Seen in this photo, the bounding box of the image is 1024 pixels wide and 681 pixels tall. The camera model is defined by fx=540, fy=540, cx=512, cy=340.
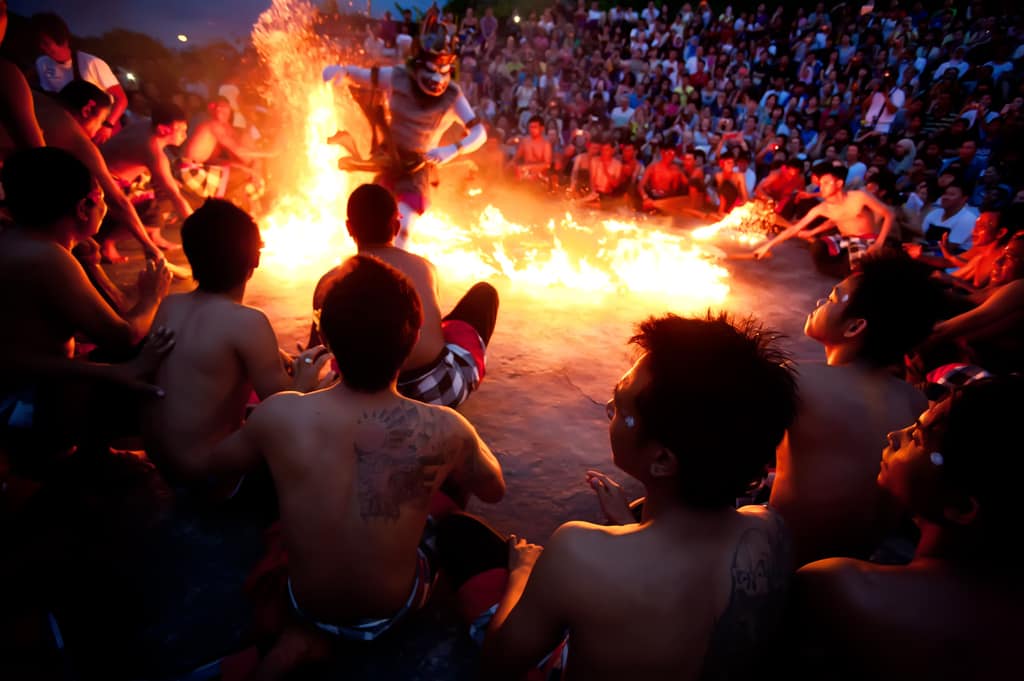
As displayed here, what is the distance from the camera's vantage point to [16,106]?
3359 mm

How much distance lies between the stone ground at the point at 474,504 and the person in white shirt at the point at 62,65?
7.30 ft

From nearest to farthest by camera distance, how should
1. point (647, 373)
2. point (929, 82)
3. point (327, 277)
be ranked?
point (647, 373), point (327, 277), point (929, 82)

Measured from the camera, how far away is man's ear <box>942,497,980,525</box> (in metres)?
1.17

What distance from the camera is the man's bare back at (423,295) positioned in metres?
2.85

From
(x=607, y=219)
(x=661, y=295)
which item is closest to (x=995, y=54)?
(x=607, y=219)

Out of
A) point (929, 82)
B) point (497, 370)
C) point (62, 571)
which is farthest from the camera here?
point (929, 82)

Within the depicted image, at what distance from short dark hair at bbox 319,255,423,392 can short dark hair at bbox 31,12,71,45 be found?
6.39 m

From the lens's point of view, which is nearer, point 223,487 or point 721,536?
point 721,536

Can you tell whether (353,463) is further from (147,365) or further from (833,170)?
(833,170)

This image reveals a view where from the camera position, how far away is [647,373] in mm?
1327

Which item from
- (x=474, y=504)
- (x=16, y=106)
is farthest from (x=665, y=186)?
(x=16, y=106)

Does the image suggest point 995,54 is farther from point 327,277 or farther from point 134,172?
point 134,172

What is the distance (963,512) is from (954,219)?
7.62 m

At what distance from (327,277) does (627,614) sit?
2629 millimetres
